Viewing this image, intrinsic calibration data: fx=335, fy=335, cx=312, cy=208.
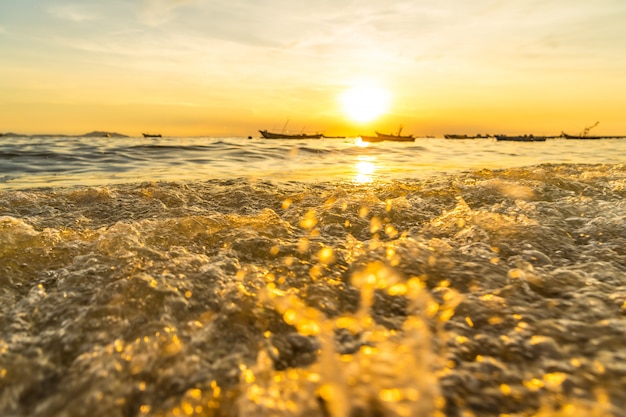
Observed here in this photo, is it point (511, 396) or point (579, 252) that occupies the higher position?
point (579, 252)

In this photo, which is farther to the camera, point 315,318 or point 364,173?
point 364,173

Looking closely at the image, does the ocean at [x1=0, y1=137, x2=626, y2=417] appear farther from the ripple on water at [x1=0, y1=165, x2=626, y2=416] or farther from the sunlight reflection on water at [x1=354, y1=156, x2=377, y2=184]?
the sunlight reflection on water at [x1=354, y1=156, x2=377, y2=184]

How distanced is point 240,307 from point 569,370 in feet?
5.62

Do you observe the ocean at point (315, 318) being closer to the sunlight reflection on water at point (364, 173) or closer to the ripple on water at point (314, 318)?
the ripple on water at point (314, 318)

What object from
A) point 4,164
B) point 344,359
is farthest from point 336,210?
point 4,164

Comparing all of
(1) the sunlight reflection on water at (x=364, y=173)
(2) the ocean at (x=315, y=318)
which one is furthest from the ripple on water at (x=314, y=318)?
(1) the sunlight reflection on water at (x=364, y=173)

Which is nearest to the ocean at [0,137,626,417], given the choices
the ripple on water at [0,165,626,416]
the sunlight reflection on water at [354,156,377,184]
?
the ripple on water at [0,165,626,416]

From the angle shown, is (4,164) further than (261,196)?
Yes

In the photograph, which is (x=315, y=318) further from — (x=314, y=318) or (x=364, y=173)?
(x=364, y=173)

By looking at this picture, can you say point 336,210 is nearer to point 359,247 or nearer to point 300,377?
point 359,247

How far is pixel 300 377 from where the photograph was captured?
1.55m

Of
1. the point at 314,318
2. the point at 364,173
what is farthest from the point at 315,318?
the point at 364,173

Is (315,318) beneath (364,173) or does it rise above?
beneath

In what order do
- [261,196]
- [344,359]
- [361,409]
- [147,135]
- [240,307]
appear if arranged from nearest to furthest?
1. [361,409]
2. [344,359]
3. [240,307]
4. [261,196]
5. [147,135]
